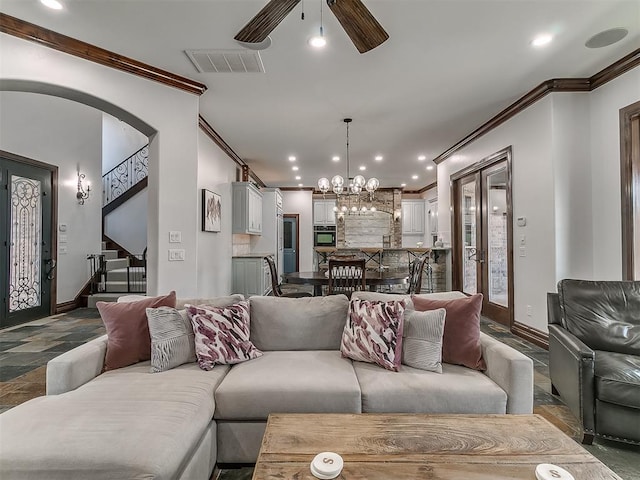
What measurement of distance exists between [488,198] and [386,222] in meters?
5.19

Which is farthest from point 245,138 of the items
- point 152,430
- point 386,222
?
point 386,222

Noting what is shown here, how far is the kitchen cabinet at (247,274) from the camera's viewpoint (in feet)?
20.3

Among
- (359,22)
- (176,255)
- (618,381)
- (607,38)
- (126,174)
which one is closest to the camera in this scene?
(359,22)

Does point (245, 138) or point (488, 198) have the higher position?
point (245, 138)

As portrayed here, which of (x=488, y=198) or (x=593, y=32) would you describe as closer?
(x=593, y=32)

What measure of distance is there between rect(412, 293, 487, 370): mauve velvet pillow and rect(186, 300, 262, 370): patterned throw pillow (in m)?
1.22

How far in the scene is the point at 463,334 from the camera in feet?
6.76

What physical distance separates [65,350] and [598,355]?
4.74 meters

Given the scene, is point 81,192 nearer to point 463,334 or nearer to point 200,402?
point 200,402

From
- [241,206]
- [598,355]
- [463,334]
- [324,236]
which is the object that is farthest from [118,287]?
[598,355]

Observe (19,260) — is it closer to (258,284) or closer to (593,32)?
(258,284)

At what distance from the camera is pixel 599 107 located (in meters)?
3.40

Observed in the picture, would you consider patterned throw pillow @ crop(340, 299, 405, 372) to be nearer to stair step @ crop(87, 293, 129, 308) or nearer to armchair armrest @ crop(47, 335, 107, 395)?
armchair armrest @ crop(47, 335, 107, 395)

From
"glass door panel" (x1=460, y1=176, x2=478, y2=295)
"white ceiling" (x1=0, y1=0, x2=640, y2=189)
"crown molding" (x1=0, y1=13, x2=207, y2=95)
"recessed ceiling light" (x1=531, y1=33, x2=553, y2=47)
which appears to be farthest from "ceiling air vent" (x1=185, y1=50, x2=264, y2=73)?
"glass door panel" (x1=460, y1=176, x2=478, y2=295)
